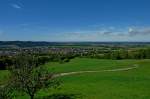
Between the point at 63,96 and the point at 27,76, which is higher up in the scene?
the point at 27,76

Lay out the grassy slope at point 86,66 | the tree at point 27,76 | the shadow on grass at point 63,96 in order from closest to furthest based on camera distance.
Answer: the tree at point 27,76, the shadow on grass at point 63,96, the grassy slope at point 86,66

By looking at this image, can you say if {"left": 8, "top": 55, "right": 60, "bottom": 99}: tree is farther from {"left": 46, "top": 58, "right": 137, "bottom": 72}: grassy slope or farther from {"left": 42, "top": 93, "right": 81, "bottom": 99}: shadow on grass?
{"left": 46, "top": 58, "right": 137, "bottom": 72}: grassy slope

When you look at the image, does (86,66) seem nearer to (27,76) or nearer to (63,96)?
(63,96)

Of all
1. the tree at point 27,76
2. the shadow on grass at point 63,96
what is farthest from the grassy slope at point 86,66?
the tree at point 27,76

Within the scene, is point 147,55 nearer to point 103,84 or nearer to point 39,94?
point 103,84

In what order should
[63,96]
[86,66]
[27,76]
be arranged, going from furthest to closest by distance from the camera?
1. [86,66]
2. [63,96]
3. [27,76]

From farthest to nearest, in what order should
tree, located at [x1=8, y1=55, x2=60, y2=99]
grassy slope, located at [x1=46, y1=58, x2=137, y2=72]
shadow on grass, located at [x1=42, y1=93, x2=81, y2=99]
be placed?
grassy slope, located at [x1=46, y1=58, x2=137, y2=72] < shadow on grass, located at [x1=42, y1=93, x2=81, y2=99] < tree, located at [x1=8, y1=55, x2=60, y2=99]

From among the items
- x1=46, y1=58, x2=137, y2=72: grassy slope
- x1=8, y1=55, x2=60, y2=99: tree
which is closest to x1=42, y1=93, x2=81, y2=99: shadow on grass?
x1=8, y1=55, x2=60, y2=99: tree

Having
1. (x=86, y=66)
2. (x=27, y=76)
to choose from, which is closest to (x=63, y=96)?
(x=27, y=76)

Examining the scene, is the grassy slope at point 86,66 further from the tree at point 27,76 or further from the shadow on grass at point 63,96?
the tree at point 27,76

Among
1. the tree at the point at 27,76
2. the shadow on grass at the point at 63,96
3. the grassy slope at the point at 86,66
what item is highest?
the tree at the point at 27,76

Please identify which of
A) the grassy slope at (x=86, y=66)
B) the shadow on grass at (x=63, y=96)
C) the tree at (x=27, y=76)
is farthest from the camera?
the grassy slope at (x=86, y=66)

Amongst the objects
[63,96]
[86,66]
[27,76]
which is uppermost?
[27,76]

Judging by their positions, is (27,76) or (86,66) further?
(86,66)
